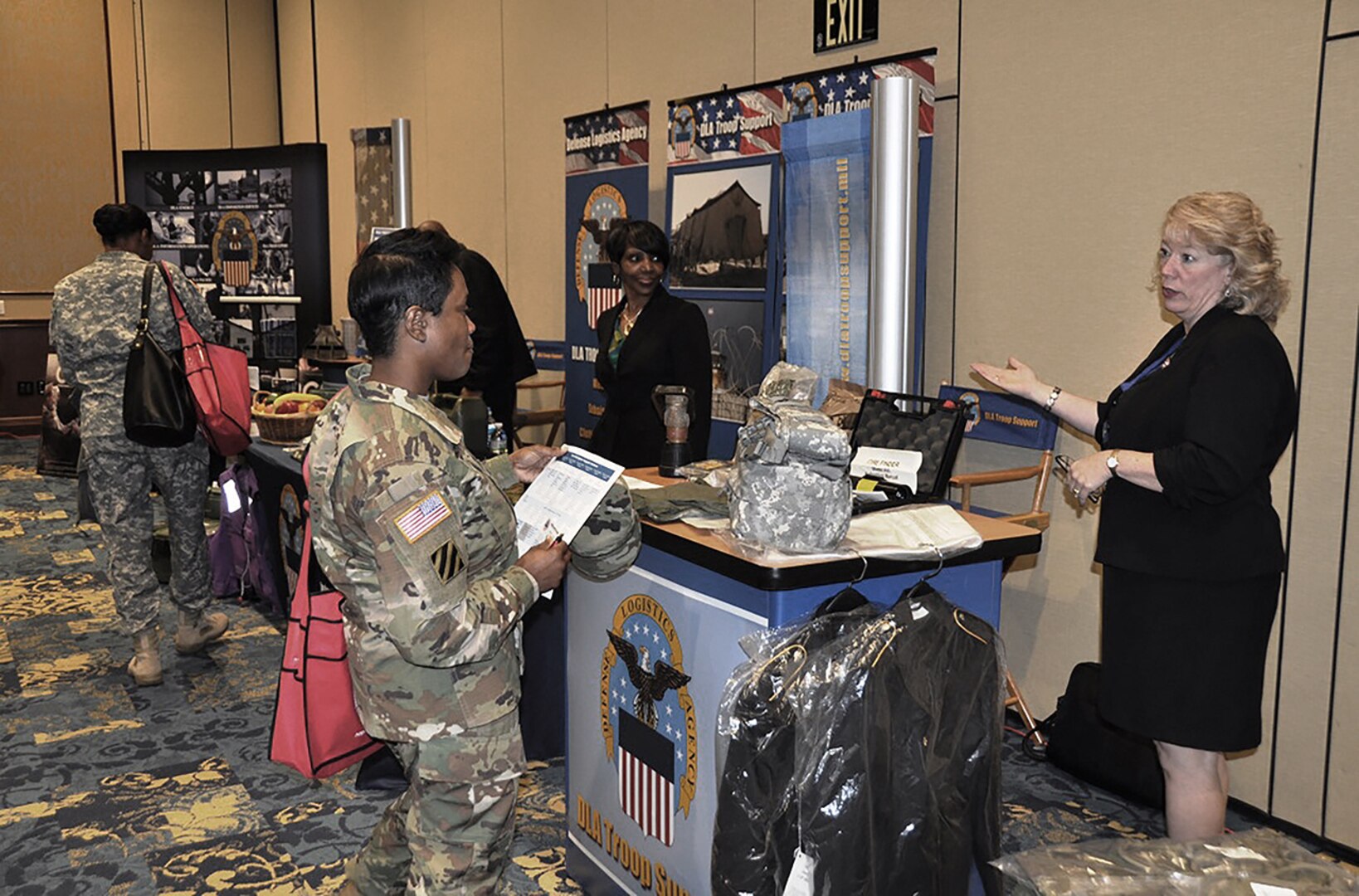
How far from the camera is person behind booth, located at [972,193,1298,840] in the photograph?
2.22 metres

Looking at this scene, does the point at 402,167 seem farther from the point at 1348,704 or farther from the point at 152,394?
the point at 1348,704

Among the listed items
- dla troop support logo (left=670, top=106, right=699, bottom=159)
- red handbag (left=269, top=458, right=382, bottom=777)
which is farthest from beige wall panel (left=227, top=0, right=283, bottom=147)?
red handbag (left=269, top=458, right=382, bottom=777)

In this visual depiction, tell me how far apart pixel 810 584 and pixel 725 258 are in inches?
119

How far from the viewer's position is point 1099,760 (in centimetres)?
333

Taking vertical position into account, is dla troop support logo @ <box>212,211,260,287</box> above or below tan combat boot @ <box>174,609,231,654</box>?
above

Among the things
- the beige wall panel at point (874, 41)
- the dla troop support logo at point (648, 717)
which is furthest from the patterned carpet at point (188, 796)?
the beige wall panel at point (874, 41)

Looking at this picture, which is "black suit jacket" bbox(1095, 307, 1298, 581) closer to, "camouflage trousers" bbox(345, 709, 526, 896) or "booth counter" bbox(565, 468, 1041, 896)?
"booth counter" bbox(565, 468, 1041, 896)

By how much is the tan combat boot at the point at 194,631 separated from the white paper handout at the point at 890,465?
9.69ft

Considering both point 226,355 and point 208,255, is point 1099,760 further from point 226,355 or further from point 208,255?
point 208,255

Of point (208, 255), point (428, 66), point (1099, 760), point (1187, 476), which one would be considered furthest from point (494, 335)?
point (208, 255)

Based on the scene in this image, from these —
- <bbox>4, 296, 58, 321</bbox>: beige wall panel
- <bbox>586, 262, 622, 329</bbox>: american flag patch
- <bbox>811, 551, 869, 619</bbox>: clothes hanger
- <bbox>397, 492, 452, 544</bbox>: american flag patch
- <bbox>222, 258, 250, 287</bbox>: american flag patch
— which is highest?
<bbox>222, 258, 250, 287</bbox>: american flag patch

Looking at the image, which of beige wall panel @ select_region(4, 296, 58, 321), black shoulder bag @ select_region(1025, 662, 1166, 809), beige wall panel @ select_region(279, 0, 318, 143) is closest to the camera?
black shoulder bag @ select_region(1025, 662, 1166, 809)

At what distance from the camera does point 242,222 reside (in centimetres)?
940

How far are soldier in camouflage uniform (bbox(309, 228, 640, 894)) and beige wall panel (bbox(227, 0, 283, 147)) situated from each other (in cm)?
994
